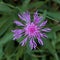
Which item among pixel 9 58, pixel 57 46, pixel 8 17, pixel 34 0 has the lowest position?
pixel 9 58

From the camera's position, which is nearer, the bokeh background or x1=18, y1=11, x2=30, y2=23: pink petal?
x1=18, y1=11, x2=30, y2=23: pink petal

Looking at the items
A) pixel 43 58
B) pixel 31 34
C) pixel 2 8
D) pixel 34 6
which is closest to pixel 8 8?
pixel 2 8

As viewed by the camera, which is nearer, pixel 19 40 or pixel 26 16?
pixel 26 16

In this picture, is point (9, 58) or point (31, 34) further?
point (9, 58)

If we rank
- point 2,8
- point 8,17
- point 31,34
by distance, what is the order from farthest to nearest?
point 8,17 → point 2,8 → point 31,34

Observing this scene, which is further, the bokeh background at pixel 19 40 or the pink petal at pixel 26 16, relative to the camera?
the bokeh background at pixel 19 40

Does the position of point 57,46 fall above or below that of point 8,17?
below

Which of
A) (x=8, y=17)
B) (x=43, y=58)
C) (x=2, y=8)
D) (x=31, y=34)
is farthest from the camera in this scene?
(x=43, y=58)

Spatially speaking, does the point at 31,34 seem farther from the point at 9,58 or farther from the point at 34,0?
the point at 34,0
